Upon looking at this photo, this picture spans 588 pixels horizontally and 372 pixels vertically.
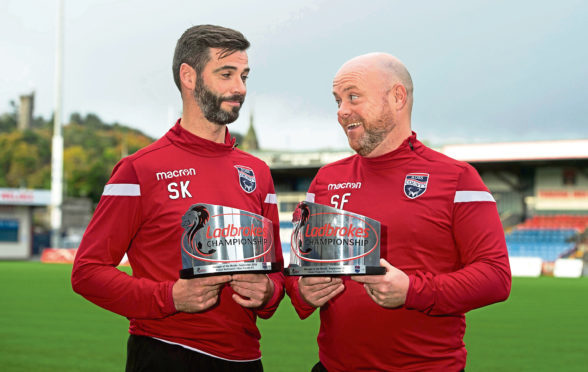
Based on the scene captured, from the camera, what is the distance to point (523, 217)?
4122cm

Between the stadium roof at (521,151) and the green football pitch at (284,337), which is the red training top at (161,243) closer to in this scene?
the green football pitch at (284,337)

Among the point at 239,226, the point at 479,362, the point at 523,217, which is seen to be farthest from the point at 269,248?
the point at 523,217

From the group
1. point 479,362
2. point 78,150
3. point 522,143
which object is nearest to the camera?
point 479,362

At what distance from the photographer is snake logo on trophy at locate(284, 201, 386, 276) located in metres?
2.53

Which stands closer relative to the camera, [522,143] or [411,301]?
[411,301]

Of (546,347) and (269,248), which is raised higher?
(269,248)

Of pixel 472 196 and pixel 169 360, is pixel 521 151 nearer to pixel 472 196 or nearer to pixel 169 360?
pixel 472 196

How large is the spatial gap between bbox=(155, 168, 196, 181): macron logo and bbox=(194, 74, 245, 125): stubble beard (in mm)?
277

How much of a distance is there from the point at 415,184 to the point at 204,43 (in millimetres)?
1142

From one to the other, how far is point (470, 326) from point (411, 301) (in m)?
9.45

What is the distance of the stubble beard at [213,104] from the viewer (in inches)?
126

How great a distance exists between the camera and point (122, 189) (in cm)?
304

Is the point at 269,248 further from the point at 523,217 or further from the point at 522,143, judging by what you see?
the point at 523,217

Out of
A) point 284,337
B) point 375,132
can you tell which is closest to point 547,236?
point 284,337
